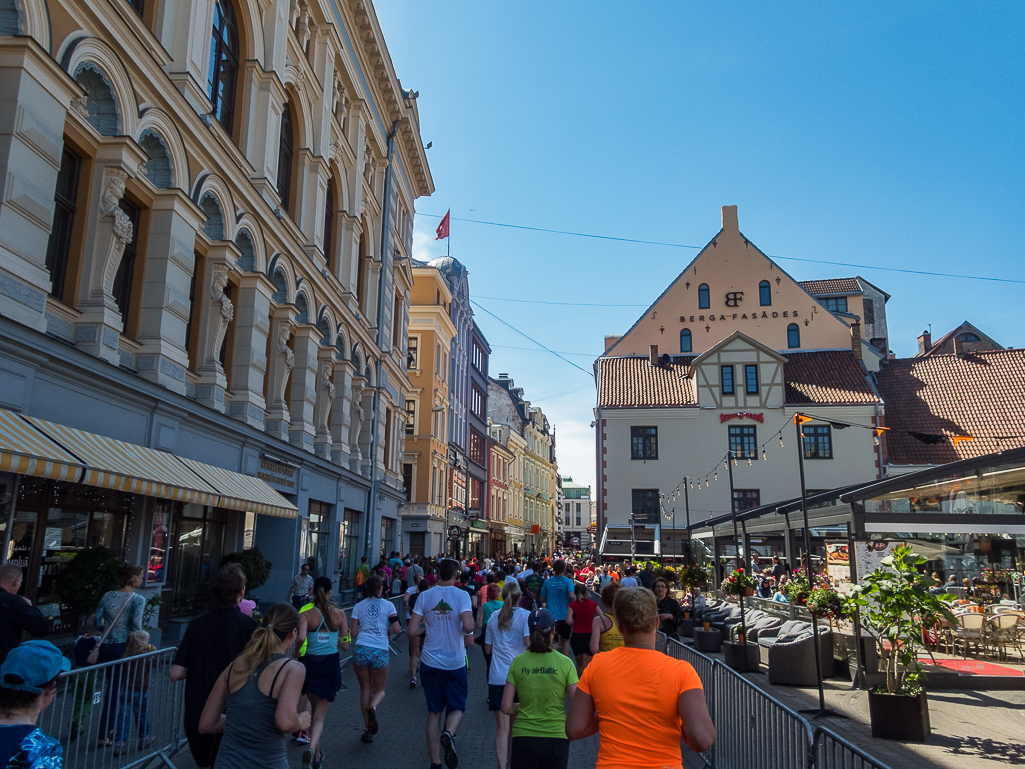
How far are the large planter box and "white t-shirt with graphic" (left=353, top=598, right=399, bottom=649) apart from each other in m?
5.67

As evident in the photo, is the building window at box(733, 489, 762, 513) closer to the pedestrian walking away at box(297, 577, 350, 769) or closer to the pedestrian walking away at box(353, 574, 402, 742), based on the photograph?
the pedestrian walking away at box(353, 574, 402, 742)

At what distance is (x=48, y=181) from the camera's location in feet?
33.4

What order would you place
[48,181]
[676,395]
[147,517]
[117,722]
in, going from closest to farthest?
[117,722] → [48,181] → [147,517] → [676,395]

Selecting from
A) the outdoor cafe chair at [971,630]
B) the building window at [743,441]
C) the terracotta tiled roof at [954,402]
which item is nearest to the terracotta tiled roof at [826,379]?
the terracotta tiled roof at [954,402]

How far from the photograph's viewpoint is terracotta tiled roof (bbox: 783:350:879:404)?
133 feet

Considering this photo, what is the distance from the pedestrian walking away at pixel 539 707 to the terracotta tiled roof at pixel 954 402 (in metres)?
37.0

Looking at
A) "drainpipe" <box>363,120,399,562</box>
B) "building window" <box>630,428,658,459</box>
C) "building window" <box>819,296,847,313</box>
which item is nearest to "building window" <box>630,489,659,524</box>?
"building window" <box>630,428,658,459</box>

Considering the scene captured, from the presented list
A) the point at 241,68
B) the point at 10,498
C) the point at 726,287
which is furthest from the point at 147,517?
the point at 726,287

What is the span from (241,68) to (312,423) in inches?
363

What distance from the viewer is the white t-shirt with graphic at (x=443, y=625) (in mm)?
7566

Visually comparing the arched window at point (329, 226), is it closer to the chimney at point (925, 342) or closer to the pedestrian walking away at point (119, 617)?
the pedestrian walking away at point (119, 617)

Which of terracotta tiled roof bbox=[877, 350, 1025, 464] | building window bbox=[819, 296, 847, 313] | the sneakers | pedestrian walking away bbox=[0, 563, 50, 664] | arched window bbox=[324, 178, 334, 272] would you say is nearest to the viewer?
pedestrian walking away bbox=[0, 563, 50, 664]

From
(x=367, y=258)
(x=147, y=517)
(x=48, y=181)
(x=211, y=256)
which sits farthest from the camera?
(x=367, y=258)

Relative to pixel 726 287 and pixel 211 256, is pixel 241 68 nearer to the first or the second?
pixel 211 256
